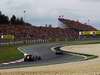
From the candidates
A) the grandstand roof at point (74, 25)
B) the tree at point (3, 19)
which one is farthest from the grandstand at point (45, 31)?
the tree at point (3, 19)

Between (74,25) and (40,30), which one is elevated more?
(74,25)

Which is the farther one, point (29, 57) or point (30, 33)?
point (30, 33)

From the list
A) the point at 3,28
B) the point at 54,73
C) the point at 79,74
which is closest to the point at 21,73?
the point at 54,73

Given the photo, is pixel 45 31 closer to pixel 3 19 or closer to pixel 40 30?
pixel 40 30

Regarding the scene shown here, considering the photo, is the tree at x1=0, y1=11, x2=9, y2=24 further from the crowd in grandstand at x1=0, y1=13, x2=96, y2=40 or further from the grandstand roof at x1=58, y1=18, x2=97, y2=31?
the grandstand roof at x1=58, y1=18, x2=97, y2=31

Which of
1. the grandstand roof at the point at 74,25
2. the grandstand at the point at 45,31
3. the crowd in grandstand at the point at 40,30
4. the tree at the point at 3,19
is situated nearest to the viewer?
the grandstand at the point at 45,31

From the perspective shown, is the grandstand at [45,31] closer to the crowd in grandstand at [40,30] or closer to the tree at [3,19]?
the crowd in grandstand at [40,30]

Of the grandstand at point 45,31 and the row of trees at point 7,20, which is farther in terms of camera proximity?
the row of trees at point 7,20

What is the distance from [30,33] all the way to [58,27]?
24.9 m

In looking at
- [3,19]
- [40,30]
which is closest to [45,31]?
[40,30]

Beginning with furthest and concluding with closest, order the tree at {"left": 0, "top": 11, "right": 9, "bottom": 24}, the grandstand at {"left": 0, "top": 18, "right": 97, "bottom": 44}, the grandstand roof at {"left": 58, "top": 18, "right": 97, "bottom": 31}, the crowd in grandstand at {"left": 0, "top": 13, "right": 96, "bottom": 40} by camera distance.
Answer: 1. the grandstand roof at {"left": 58, "top": 18, "right": 97, "bottom": 31}
2. the tree at {"left": 0, "top": 11, "right": 9, "bottom": 24}
3. the crowd in grandstand at {"left": 0, "top": 13, "right": 96, "bottom": 40}
4. the grandstand at {"left": 0, "top": 18, "right": 97, "bottom": 44}

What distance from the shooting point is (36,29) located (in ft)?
434

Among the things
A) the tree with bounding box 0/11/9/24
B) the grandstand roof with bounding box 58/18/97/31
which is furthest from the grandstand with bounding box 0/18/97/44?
the tree with bounding box 0/11/9/24

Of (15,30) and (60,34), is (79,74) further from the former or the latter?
(60,34)
